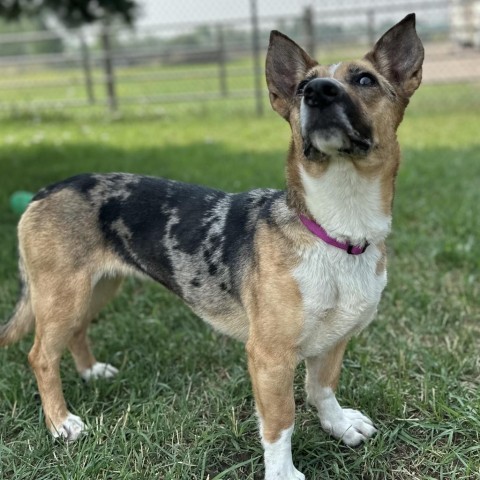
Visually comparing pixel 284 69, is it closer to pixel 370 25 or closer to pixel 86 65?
pixel 370 25

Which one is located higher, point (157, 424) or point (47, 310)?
point (47, 310)

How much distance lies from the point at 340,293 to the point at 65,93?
57.0 feet

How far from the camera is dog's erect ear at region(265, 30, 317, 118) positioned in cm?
262

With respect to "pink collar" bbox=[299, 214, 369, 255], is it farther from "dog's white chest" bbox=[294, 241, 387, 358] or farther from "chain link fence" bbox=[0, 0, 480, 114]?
"chain link fence" bbox=[0, 0, 480, 114]

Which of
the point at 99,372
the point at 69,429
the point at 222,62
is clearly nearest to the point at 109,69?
the point at 222,62

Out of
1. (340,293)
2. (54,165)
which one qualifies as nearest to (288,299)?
(340,293)

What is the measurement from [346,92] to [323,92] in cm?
12

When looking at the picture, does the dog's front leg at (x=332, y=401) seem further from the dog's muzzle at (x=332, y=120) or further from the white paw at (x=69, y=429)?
the white paw at (x=69, y=429)

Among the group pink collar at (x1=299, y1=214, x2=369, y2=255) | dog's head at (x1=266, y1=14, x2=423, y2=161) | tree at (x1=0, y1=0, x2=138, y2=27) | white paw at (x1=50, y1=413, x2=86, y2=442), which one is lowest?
white paw at (x1=50, y1=413, x2=86, y2=442)

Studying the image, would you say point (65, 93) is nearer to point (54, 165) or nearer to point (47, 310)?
point (54, 165)

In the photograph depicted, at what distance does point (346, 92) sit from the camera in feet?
7.04

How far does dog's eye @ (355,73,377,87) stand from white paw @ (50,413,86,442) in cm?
208

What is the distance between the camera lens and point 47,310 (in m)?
2.96

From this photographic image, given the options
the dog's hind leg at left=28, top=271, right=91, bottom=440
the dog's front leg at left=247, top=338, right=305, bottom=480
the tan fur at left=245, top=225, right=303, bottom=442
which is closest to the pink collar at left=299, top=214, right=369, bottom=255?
the tan fur at left=245, top=225, right=303, bottom=442
